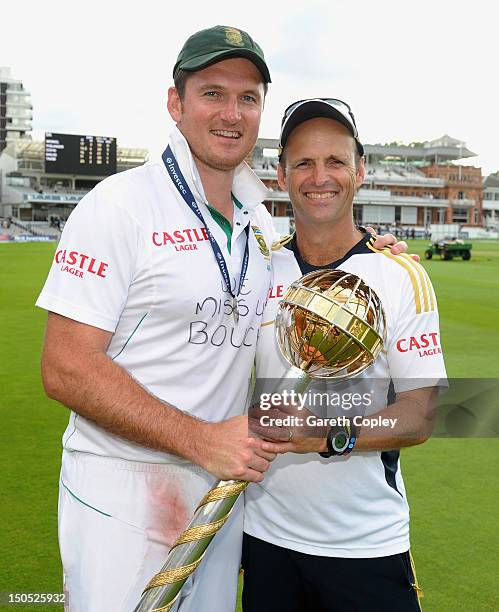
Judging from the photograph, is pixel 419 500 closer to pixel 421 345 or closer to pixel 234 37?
pixel 421 345

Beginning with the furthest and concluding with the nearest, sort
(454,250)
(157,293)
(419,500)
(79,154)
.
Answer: (79,154), (454,250), (419,500), (157,293)

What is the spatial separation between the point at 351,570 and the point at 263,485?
1.27ft

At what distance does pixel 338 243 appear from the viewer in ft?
7.79

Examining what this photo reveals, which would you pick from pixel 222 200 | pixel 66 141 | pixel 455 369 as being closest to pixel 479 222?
pixel 66 141

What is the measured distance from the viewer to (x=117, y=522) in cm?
213

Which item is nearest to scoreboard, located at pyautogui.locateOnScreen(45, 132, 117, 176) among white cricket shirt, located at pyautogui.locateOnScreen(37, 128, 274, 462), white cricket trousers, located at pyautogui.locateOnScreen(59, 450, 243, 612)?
white cricket shirt, located at pyautogui.locateOnScreen(37, 128, 274, 462)

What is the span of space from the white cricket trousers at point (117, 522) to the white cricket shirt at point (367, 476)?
286 mm

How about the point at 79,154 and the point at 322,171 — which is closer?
the point at 322,171

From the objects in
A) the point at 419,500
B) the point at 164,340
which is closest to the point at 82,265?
the point at 164,340

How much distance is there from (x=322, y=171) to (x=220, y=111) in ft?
1.31

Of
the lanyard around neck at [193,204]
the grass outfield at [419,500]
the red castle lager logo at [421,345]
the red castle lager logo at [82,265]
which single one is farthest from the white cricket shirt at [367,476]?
the grass outfield at [419,500]

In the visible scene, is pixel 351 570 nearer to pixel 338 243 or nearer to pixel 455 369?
pixel 338 243

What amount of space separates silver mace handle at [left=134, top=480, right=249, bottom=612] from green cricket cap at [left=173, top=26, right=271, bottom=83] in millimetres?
1328

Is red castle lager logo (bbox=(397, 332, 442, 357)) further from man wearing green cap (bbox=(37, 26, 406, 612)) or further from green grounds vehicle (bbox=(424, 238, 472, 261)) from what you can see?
green grounds vehicle (bbox=(424, 238, 472, 261))
